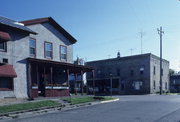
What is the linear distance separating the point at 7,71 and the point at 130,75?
34287 mm

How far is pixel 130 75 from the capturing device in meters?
48.2

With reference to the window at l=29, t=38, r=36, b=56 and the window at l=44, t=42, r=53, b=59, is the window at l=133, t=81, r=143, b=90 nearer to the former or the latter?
the window at l=44, t=42, r=53, b=59

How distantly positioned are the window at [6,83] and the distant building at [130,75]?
28.7 m

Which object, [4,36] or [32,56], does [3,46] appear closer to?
[4,36]

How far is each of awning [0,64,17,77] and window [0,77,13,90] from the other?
2.76 feet

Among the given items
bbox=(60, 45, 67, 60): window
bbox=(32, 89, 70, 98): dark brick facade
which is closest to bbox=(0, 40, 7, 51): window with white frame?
bbox=(32, 89, 70, 98): dark brick facade

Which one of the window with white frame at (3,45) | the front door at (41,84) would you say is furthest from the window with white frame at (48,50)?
the window with white frame at (3,45)

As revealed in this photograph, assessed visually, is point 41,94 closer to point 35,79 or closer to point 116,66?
point 35,79

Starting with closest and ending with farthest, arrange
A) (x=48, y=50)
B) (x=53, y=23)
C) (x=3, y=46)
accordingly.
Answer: (x=3, y=46) → (x=48, y=50) → (x=53, y=23)

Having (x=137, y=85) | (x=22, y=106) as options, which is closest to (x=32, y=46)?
(x=22, y=106)

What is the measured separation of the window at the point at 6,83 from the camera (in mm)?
17719

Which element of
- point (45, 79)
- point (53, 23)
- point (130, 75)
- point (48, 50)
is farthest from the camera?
point (130, 75)

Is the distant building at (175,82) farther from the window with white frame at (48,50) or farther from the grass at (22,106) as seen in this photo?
the grass at (22,106)

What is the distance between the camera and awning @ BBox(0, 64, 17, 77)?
16.9 metres
